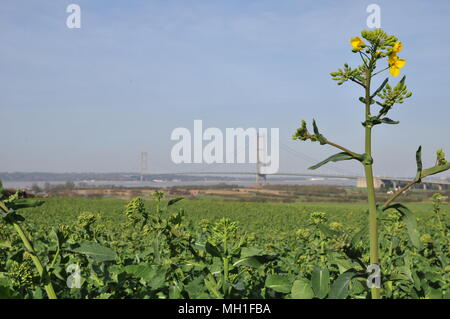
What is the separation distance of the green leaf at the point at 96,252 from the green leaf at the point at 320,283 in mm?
787

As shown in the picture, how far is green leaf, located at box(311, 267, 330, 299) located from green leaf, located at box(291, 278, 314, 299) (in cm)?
4

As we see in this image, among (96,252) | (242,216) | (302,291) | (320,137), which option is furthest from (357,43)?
(242,216)

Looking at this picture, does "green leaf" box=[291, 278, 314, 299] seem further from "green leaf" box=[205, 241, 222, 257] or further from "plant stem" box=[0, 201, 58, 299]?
"plant stem" box=[0, 201, 58, 299]

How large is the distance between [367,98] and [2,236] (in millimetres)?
3024

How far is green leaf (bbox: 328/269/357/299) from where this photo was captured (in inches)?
60.0

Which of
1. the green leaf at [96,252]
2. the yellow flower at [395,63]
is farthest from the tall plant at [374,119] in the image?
the green leaf at [96,252]

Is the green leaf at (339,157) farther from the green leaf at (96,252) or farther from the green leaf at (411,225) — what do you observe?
the green leaf at (96,252)

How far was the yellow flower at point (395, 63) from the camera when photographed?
163cm

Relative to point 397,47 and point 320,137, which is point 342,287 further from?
point 397,47

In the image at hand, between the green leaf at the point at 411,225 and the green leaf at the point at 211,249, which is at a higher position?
the green leaf at the point at 411,225

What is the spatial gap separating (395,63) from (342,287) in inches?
33.6

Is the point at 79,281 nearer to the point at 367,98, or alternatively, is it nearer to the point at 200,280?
the point at 200,280

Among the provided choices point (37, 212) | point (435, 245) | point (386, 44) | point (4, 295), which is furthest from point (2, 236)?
point (37, 212)

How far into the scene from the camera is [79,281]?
6.26ft
